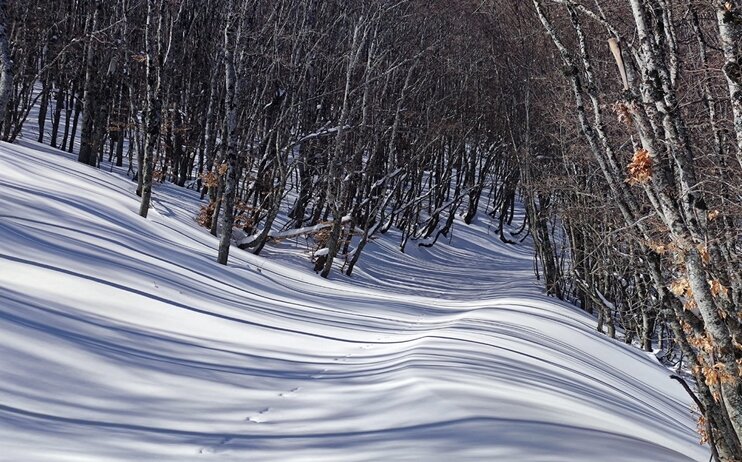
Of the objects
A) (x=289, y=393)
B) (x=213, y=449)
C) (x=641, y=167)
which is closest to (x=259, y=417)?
(x=289, y=393)

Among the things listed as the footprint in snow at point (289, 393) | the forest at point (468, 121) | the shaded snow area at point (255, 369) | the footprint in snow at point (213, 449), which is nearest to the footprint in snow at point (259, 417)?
the shaded snow area at point (255, 369)

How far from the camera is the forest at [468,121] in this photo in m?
7.03

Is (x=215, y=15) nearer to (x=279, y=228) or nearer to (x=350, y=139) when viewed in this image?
(x=350, y=139)

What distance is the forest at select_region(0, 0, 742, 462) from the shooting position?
703 centimetres

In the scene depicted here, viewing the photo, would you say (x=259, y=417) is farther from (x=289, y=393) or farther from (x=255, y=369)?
(x=255, y=369)

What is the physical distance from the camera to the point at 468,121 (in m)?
34.0

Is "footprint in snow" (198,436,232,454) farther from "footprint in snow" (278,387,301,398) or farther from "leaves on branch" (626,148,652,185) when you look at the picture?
"leaves on branch" (626,148,652,185)

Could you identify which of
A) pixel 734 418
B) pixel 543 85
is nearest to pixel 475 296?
pixel 543 85

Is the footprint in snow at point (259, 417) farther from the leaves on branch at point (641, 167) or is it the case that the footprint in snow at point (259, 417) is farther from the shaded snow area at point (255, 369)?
the leaves on branch at point (641, 167)

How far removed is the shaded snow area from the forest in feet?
4.29

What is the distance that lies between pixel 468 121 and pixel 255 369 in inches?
1097

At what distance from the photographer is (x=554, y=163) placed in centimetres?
2241

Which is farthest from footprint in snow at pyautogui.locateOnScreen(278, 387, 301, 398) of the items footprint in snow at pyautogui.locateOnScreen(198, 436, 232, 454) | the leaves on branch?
the leaves on branch

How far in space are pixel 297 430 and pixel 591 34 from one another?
43.7ft
